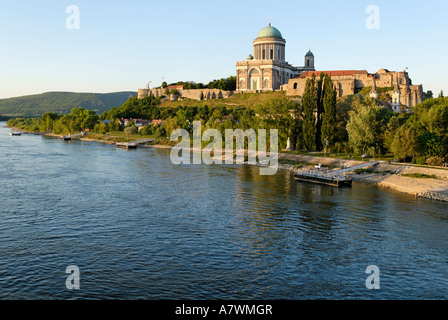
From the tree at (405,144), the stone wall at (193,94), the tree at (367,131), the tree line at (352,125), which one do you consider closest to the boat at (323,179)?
the tree at (405,144)

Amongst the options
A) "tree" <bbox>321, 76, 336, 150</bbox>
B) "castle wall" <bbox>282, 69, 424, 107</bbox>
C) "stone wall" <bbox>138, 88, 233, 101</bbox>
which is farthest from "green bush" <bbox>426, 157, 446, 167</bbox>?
"stone wall" <bbox>138, 88, 233, 101</bbox>

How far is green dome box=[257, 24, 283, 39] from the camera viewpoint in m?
146

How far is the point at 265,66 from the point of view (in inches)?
5586

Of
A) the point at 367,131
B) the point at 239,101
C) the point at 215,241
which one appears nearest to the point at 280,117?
the point at 367,131

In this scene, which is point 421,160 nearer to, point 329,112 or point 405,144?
point 405,144

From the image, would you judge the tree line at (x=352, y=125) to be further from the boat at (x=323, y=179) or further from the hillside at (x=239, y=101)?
the hillside at (x=239, y=101)

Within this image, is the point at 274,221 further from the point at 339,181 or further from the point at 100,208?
the point at 339,181

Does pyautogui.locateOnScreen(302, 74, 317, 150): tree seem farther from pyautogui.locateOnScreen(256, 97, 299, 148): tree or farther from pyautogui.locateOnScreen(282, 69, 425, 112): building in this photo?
pyautogui.locateOnScreen(282, 69, 425, 112): building

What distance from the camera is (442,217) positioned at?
114ft

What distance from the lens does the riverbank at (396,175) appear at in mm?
44156

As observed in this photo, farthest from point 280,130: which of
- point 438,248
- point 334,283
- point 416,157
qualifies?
point 334,283

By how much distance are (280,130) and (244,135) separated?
9.37m

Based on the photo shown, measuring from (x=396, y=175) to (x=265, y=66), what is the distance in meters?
95.7

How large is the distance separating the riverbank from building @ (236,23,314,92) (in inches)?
2986
